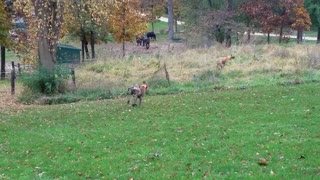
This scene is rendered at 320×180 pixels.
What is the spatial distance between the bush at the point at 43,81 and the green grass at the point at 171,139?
12.3 ft

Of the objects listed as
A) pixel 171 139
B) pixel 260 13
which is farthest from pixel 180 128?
pixel 260 13

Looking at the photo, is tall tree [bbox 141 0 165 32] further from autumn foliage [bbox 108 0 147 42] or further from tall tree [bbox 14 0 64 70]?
tall tree [bbox 14 0 64 70]

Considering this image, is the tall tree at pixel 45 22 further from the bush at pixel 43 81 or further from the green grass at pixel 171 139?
the green grass at pixel 171 139

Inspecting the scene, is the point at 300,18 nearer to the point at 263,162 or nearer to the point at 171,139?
the point at 171,139

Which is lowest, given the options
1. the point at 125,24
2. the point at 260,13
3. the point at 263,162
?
the point at 263,162

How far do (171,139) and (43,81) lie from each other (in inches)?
454

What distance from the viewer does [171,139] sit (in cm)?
1125

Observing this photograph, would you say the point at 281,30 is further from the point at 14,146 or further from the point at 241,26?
the point at 14,146

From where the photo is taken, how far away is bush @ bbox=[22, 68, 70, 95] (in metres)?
21.5

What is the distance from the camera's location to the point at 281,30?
1735 inches

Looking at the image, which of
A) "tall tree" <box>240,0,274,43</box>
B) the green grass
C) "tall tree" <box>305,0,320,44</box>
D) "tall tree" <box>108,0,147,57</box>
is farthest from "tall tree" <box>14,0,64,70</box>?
"tall tree" <box>305,0,320,44</box>

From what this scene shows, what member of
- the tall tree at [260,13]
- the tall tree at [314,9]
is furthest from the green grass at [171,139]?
the tall tree at [314,9]

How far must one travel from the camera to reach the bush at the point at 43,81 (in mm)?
21516

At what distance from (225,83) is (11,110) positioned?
854 centimetres
